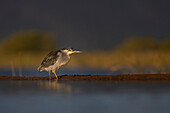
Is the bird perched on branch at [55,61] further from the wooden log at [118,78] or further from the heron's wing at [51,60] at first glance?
the wooden log at [118,78]

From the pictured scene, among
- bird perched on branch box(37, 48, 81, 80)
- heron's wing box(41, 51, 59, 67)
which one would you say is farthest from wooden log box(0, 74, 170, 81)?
heron's wing box(41, 51, 59, 67)

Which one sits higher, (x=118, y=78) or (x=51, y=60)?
(x=51, y=60)

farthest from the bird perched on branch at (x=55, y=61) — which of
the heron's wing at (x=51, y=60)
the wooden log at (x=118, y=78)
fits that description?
the wooden log at (x=118, y=78)

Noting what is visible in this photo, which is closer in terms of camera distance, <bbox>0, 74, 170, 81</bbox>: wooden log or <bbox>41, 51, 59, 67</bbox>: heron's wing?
<bbox>0, 74, 170, 81</bbox>: wooden log

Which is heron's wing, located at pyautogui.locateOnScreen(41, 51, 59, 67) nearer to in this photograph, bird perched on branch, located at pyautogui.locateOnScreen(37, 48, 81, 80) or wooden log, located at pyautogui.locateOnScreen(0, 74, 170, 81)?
bird perched on branch, located at pyautogui.locateOnScreen(37, 48, 81, 80)

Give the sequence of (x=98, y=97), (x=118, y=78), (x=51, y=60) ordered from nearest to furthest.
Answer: (x=98, y=97) < (x=118, y=78) < (x=51, y=60)

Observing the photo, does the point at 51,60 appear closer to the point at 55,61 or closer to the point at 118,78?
the point at 55,61

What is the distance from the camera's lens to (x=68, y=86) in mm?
11750

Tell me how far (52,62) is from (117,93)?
4811mm

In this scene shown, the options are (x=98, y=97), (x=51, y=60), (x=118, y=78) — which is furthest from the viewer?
(x=51, y=60)

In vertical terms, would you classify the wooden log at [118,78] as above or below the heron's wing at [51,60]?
below

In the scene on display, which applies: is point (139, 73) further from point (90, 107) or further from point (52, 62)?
point (90, 107)

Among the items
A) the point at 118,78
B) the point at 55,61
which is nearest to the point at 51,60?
the point at 55,61

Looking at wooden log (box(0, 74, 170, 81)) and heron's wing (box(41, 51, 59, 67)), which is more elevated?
heron's wing (box(41, 51, 59, 67))
